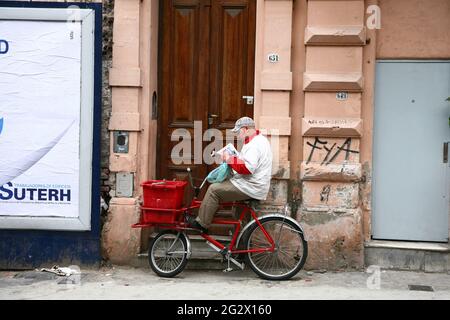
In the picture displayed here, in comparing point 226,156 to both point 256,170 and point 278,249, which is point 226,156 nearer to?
point 256,170

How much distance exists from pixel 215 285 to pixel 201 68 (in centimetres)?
276

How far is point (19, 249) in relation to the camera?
27.7 feet

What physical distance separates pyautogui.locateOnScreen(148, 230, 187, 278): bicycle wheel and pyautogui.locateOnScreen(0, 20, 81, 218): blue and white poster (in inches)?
44.3

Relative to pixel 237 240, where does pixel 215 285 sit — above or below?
below

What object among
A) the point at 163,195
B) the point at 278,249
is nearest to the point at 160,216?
the point at 163,195

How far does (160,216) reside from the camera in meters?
7.86

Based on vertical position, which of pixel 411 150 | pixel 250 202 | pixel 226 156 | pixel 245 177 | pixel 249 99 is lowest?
pixel 250 202

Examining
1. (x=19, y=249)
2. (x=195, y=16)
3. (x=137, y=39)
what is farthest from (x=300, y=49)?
(x=19, y=249)

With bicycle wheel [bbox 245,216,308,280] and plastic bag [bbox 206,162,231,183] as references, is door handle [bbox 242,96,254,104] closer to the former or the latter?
plastic bag [bbox 206,162,231,183]

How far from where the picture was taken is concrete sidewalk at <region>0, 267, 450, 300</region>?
7.30 metres

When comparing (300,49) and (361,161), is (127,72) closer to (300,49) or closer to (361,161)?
(300,49)

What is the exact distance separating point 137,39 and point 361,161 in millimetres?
3071

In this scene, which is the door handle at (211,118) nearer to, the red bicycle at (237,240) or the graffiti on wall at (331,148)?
the red bicycle at (237,240)

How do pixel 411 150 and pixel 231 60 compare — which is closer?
pixel 411 150
